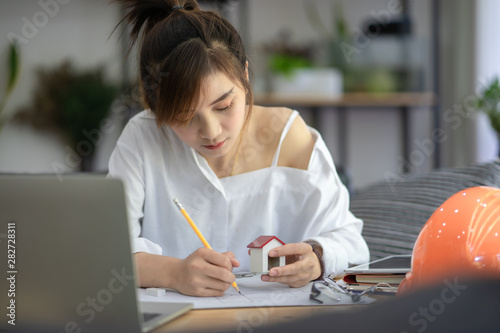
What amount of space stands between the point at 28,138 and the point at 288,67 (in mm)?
1699

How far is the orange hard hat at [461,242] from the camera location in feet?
2.48

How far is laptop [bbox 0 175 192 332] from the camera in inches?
26.6

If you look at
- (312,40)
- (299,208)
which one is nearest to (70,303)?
(299,208)

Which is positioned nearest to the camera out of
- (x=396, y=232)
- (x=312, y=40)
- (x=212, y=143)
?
(x=212, y=143)

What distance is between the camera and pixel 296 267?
38.7 inches

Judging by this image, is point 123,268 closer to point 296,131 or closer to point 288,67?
point 296,131

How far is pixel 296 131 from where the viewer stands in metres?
1.37

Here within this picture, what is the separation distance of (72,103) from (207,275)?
10.1 feet

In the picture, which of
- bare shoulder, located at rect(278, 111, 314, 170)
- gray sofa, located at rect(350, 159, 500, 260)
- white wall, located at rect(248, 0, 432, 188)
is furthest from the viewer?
white wall, located at rect(248, 0, 432, 188)

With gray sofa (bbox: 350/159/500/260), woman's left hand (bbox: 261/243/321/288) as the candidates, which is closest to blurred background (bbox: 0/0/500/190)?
gray sofa (bbox: 350/159/500/260)

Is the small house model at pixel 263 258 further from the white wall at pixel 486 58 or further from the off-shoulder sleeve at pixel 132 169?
the white wall at pixel 486 58

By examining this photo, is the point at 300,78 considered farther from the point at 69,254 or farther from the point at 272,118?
the point at 69,254

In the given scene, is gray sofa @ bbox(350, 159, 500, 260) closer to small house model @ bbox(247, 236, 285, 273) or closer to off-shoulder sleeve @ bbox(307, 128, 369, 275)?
off-shoulder sleeve @ bbox(307, 128, 369, 275)

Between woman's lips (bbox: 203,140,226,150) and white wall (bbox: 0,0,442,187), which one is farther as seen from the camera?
white wall (bbox: 0,0,442,187)
